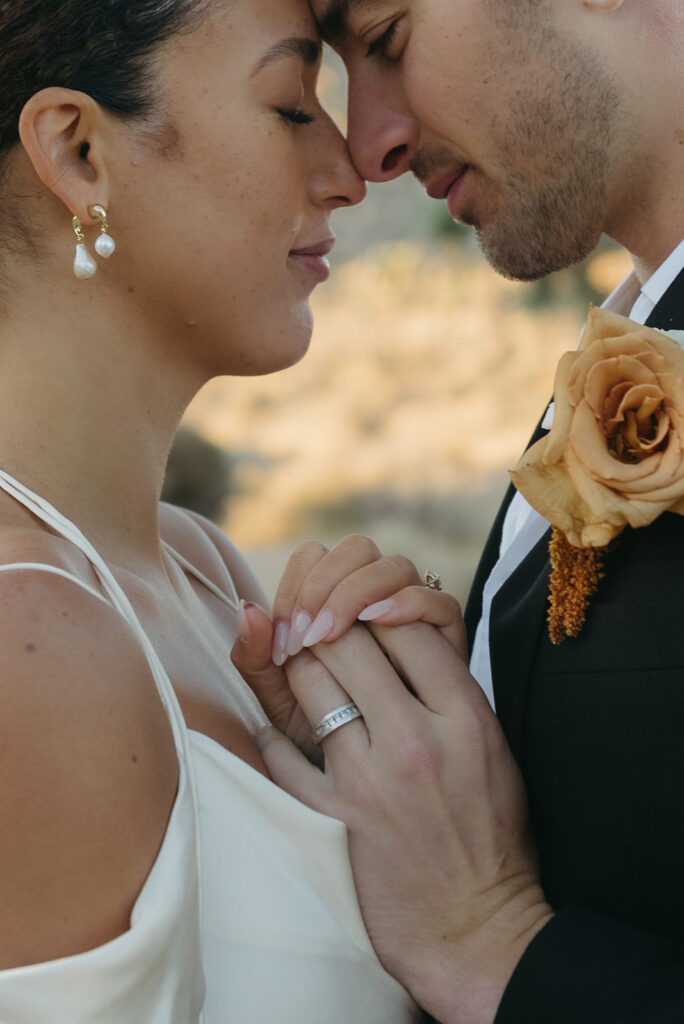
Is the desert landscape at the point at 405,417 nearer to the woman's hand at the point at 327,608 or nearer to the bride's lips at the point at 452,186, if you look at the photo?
the bride's lips at the point at 452,186

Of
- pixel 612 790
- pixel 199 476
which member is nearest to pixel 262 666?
pixel 612 790

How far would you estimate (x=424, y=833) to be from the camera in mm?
1481

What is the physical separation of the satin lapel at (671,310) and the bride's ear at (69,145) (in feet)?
2.74

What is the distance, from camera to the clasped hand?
4.83 feet

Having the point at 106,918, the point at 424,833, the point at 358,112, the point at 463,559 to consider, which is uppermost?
the point at 358,112

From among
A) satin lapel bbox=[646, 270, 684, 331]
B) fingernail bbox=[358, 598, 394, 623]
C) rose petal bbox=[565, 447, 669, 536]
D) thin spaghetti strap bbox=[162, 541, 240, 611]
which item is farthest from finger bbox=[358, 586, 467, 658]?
thin spaghetti strap bbox=[162, 541, 240, 611]

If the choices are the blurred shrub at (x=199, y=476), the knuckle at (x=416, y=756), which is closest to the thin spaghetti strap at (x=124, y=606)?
the knuckle at (x=416, y=756)

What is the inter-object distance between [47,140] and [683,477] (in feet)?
3.40

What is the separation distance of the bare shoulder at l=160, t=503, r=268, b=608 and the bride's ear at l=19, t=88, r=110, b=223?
0.82 metres

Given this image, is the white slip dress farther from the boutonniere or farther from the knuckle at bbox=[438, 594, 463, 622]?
the boutonniere

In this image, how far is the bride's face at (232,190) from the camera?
1.71m

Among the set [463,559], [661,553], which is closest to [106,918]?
[661,553]

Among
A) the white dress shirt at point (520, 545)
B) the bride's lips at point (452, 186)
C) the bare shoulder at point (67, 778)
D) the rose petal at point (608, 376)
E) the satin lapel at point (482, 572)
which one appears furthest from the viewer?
the bride's lips at point (452, 186)

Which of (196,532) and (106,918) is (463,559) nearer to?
(196,532)
